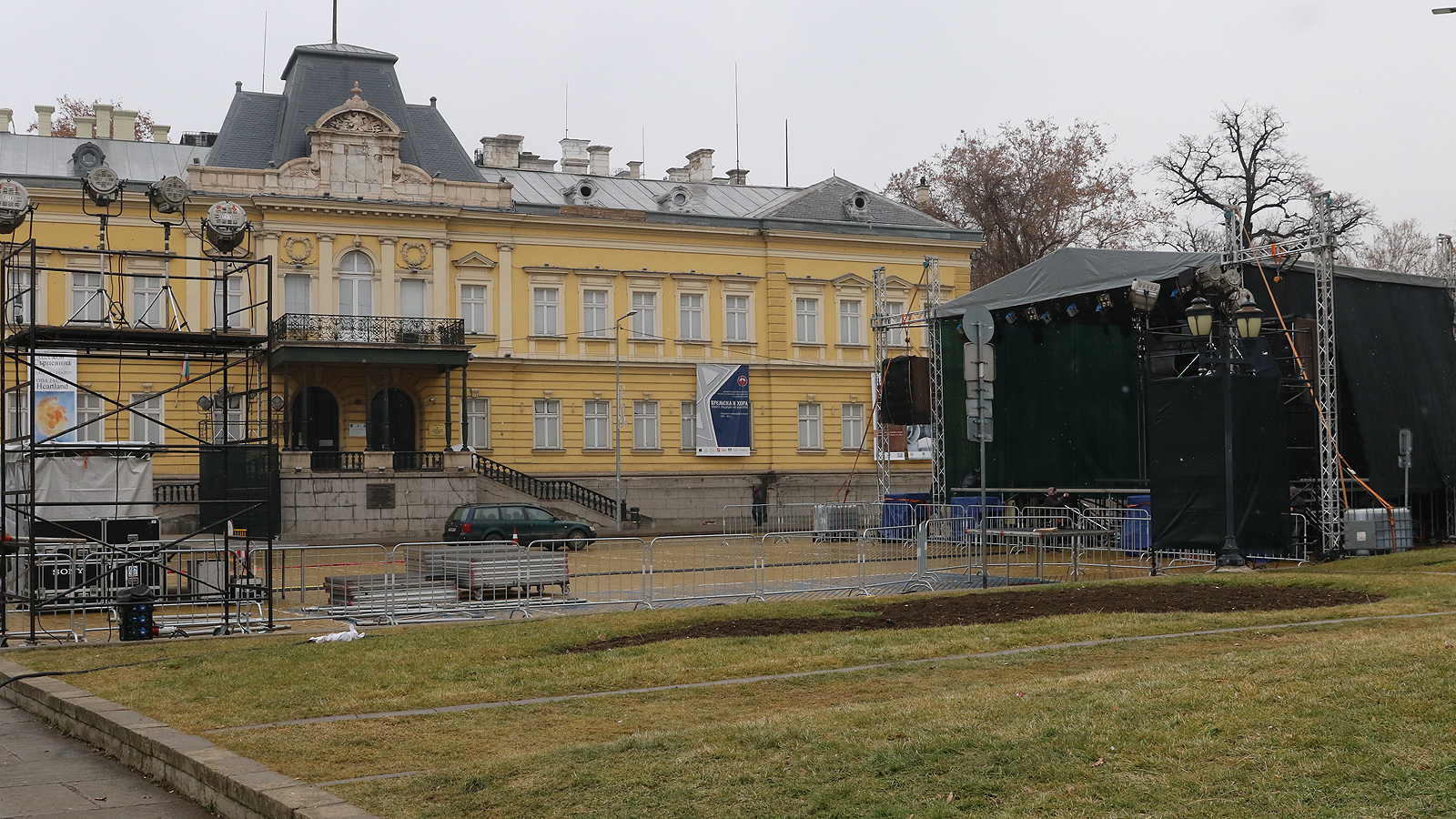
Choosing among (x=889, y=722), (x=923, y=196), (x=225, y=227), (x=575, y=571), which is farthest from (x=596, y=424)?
(x=889, y=722)

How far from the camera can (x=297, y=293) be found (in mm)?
44688

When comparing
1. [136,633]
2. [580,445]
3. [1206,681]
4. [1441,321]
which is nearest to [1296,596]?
[1206,681]

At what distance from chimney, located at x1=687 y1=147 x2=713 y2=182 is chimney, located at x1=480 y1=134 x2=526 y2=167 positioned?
7.54 metres

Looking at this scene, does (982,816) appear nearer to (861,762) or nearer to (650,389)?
(861,762)

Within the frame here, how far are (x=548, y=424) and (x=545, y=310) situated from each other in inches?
160

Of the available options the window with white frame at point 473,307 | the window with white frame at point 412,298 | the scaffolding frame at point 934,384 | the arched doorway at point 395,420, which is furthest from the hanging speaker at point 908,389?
the arched doorway at point 395,420

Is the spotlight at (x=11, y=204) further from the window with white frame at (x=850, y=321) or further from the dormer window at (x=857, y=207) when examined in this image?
the dormer window at (x=857, y=207)

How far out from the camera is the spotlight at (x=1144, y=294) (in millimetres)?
24969

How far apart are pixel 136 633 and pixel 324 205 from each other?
31.8m

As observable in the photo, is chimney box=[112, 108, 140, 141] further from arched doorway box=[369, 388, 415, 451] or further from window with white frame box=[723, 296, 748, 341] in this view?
window with white frame box=[723, 296, 748, 341]

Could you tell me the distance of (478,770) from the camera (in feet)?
22.4

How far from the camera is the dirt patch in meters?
12.9

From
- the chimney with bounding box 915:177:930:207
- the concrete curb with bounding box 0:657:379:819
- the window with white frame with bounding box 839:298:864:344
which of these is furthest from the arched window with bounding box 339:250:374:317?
the concrete curb with bounding box 0:657:379:819

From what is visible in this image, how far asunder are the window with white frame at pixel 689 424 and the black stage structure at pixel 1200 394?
583 inches
